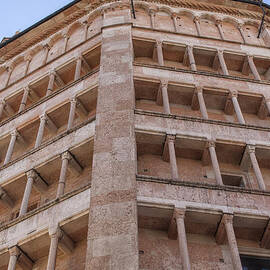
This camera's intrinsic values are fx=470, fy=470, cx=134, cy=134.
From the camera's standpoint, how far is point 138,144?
1480 centimetres

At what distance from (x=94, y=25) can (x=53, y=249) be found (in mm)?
13948

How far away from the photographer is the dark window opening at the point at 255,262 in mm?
12461

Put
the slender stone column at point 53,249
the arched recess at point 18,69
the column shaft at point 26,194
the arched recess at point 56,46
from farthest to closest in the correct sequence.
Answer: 1. the arched recess at point 18,69
2. the arched recess at point 56,46
3. the column shaft at point 26,194
4. the slender stone column at point 53,249

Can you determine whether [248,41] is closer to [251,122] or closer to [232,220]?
[251,122]

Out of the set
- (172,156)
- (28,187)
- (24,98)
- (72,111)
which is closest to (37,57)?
(24,98)

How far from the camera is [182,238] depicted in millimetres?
11273

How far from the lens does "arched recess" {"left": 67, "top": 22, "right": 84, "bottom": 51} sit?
22.6 meters

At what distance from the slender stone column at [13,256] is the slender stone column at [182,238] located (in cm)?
454

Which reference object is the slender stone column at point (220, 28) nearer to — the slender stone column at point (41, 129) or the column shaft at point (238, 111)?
the column shaft at point (238, 111)

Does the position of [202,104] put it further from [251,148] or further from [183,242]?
[183,242]

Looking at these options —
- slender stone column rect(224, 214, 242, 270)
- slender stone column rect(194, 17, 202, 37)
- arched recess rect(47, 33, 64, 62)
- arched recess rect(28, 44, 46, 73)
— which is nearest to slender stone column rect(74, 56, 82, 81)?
arched recess rect(47, 33, 64, 62)

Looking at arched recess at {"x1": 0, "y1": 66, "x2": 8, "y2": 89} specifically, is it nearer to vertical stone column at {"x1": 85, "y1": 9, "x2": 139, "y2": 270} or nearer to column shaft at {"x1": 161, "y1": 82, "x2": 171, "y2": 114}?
vertical stone column at {"x1": 85, "y1": 9, "x2": 139, "y2": 270}

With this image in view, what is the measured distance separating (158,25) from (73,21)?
4947mm

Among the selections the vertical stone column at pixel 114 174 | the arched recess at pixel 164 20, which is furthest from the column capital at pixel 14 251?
the arched recess at pixel 164 20
